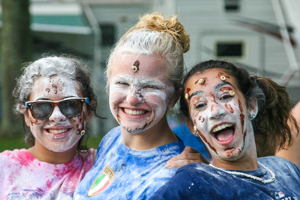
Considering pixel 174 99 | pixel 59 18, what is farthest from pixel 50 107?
pixel 59 18

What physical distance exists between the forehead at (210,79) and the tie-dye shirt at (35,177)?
41.0 inches

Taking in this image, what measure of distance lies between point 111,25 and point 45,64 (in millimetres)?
12802

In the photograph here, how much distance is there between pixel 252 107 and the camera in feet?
7.35

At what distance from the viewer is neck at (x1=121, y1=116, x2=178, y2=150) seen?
2338 millimetres

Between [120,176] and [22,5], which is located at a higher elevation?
[22,5]

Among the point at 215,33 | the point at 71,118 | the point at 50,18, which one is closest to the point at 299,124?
the point at 71,118

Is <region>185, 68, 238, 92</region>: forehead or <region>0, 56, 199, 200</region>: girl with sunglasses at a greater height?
<region>185, 68, 238, 92</region>: forehead

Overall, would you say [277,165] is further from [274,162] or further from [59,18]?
[59,18]

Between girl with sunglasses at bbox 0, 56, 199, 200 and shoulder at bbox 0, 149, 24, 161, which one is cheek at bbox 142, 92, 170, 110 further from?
shoulder at bbox 0, 149, 24, 161

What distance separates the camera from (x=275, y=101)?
2.39m

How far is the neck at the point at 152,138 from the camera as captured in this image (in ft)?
7.67

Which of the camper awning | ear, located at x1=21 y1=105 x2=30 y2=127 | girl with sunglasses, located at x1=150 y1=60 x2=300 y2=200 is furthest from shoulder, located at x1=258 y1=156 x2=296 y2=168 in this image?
the camper awning

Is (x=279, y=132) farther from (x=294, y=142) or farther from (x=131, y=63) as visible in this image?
(x=131, y=63)

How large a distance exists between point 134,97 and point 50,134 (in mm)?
767
